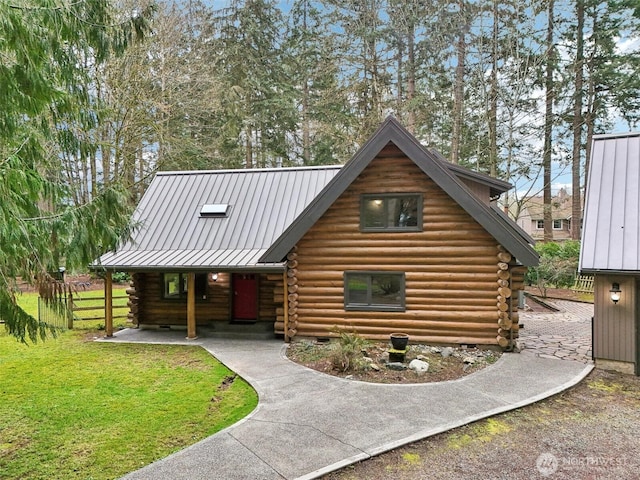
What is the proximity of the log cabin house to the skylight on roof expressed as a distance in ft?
2.77

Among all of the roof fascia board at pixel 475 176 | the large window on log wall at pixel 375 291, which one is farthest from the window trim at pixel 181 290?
the roof fascia board at pixel 475 176

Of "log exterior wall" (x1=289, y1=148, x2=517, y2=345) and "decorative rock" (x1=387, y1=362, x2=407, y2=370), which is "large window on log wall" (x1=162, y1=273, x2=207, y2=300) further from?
"decorative rock" (x1=387, y1=362, x2=407, y2=370)

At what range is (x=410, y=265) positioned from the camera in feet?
34.0

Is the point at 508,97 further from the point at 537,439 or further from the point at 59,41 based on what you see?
the point at 59,41

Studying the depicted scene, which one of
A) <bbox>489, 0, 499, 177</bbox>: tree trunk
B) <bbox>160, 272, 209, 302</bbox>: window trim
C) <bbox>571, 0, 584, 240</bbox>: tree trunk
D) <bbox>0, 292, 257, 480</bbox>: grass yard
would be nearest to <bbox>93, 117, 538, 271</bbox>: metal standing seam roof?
<bbox>160, 272, 209, 302</bbox>: window trim

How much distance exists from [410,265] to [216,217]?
22.0 ft

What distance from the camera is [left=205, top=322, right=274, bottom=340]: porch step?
11.8 m

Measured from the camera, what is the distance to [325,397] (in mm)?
6848

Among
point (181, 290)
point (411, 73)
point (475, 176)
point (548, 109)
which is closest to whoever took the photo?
point (475, 176)

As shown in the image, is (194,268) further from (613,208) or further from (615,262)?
(613,208)

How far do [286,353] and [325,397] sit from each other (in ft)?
10.4

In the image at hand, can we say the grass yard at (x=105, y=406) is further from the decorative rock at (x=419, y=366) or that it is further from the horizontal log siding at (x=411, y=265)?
the horizontal log siding at (x=411, y=265)

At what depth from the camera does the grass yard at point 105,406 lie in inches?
199

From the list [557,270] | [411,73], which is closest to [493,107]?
[411,73]
